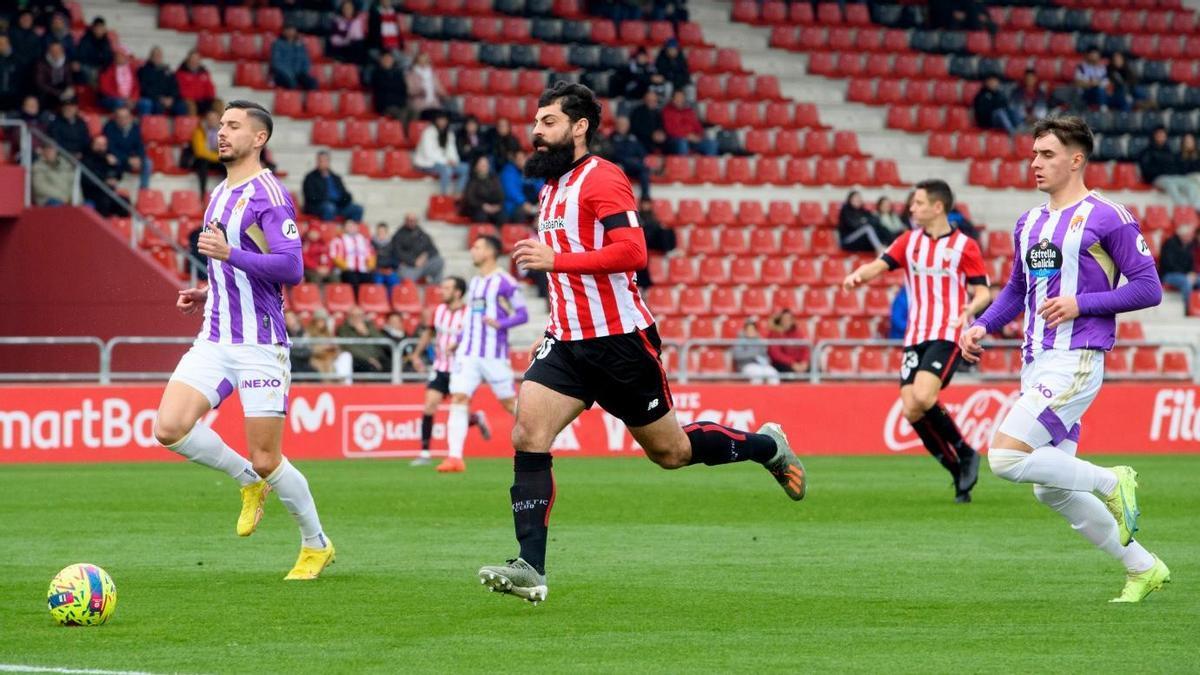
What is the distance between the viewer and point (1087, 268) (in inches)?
340

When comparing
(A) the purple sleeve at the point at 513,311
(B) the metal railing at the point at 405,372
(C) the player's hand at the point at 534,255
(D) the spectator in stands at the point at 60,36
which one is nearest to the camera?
(C) the player's hand at the point at 534,255

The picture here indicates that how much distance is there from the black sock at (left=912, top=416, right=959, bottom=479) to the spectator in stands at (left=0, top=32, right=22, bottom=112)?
46.4 ft

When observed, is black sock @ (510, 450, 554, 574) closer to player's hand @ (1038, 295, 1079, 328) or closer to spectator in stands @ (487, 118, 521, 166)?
player's hand @ (1038, 295, 1079, 328)

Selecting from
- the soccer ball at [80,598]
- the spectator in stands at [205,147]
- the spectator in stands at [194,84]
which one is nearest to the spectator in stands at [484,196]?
the spectator in stands at [205,147]

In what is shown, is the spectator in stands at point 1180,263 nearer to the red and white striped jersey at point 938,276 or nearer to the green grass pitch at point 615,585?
the green grass pitch at point 615,585

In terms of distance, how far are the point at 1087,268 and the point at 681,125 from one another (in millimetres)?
21579

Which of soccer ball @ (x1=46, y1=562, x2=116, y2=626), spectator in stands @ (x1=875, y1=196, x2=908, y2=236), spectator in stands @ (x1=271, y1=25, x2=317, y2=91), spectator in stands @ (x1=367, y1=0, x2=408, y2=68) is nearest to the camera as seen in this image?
soccer ball @ (x1=46, y1=562, x2=116, y2=626)

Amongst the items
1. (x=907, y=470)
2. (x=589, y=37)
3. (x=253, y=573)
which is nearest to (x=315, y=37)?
(x=589, y=37)

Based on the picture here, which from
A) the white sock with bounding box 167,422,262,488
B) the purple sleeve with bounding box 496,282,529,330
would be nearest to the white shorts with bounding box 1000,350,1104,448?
the white sock with bounding box 167,422,262,488

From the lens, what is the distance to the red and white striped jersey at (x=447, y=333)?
19.6 meters

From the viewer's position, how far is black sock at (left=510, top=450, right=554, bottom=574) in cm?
817

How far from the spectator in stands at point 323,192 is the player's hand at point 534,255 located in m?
17.9

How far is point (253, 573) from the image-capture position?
32.0 ft

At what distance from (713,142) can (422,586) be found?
2174 centimetres
